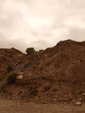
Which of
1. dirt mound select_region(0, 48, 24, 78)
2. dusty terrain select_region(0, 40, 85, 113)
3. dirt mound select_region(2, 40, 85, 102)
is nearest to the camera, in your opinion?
dusty terrain select_region(0, 40, 85, 113)

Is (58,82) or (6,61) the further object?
(6,61)

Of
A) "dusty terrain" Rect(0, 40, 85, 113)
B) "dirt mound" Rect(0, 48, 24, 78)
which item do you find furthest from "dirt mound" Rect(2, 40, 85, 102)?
"dirt mound" Rect(0, 48, 24, 78)

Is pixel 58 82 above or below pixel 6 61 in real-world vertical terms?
below

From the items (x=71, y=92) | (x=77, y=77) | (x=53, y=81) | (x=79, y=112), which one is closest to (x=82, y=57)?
(x=77, y=77)

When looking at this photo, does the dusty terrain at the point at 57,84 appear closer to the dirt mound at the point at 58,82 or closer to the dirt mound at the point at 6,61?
the dirt mound at the point at 58,82

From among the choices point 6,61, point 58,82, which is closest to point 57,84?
point 58,82

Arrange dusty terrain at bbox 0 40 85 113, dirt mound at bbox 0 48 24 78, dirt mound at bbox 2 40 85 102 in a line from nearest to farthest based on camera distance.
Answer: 1. dusty terrain at bbox 0 40 85 113
2. dirt mound at bbox 2 40 85 102
3. dirt mound at bbox 0 48 24 78

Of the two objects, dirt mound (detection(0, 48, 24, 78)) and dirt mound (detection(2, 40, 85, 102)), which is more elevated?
dirt mound (detection(0, 48, 24, 78))

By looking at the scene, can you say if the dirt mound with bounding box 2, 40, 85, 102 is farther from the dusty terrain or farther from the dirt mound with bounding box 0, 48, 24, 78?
the dirt mound with bounding box 0, 48, 24, 78

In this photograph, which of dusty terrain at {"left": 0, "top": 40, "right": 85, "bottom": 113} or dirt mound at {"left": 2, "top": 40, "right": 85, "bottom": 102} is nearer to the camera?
dusty terrain at {"left": 0, "top": 40, "right": 85, "bottom": 113}

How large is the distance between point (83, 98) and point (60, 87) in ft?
8.72

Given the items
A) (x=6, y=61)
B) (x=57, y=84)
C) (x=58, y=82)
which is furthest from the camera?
(x=6, y=61)

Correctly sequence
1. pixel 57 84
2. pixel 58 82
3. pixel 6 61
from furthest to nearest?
pixel 6 61 → pixel 58 82 → pixel 57 84

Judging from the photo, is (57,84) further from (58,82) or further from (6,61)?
(6,61)
